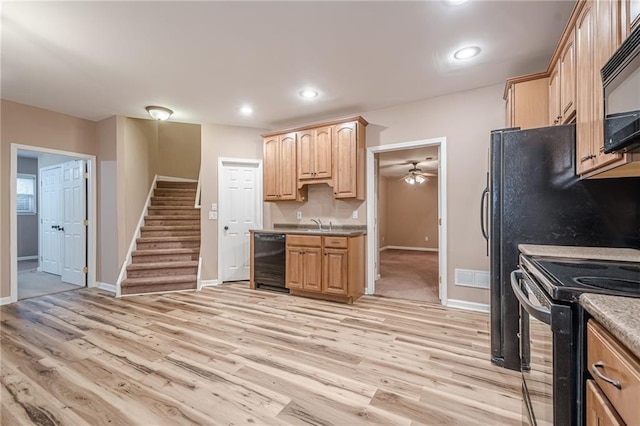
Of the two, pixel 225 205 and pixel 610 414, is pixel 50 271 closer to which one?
pixel 225 205

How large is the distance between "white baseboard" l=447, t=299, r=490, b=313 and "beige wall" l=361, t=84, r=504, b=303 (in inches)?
1.8

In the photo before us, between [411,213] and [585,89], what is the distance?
7831mm

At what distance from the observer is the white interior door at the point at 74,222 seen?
15.2 feet

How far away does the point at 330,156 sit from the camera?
3.95 metres

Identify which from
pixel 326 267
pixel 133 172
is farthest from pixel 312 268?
pixel 133 172

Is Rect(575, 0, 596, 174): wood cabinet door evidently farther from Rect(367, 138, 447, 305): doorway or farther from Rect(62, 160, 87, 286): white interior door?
Rect(62, 160, 87, 286): white interior door

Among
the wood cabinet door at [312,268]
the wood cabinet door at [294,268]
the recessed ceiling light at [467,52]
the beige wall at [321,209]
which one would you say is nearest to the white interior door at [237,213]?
the beige wall at [321,209]

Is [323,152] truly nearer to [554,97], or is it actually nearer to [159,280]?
[554,97]

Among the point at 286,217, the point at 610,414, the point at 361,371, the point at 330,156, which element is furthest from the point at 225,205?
the point at 610,414

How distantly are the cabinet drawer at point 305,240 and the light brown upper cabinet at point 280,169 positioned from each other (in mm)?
669

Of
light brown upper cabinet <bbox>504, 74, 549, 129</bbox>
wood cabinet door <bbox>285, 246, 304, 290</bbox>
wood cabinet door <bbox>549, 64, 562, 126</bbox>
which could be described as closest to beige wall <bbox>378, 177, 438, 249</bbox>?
wood cabinet door <bbox>285, 246, 304, 290</bbox>

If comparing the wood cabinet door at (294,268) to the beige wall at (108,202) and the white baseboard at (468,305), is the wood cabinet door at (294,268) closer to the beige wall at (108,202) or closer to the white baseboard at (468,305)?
the white baseboard at (468,305)

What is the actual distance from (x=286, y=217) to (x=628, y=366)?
427 centimetres

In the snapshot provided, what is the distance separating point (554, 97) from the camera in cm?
234
